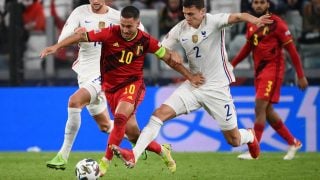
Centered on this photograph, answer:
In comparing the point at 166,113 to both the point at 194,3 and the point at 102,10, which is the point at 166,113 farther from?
the point at 102,10

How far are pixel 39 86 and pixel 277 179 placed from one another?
24.2ft

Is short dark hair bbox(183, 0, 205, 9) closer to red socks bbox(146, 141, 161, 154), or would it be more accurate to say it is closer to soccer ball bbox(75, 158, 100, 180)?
red socks bbox(146, 141, 161, 154)

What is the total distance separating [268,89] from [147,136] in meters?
3.58

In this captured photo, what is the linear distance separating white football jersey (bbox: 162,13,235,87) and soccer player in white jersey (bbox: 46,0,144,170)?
1352mm

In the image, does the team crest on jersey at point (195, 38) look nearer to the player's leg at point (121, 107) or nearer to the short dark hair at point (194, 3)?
the short dark hair at point (194, 3)

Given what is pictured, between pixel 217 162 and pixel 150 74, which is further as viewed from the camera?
pixel 150 74

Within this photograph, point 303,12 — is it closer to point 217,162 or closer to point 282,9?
point 282,9

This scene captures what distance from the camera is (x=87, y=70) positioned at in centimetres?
1273

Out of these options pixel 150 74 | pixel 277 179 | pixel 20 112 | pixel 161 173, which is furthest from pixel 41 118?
pixel 277 179

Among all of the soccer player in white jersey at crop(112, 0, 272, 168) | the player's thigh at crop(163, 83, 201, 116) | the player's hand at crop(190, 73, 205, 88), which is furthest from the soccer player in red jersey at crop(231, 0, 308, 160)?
the player's thigh at crop(163, 83, 201, 116)

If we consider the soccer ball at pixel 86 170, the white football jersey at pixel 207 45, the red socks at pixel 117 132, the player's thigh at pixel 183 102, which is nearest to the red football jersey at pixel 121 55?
the white football jersey at pixel 207 45

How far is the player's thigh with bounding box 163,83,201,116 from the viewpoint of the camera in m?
11.4

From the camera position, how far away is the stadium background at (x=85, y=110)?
1625 cm

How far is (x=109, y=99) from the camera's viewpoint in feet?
38.0
